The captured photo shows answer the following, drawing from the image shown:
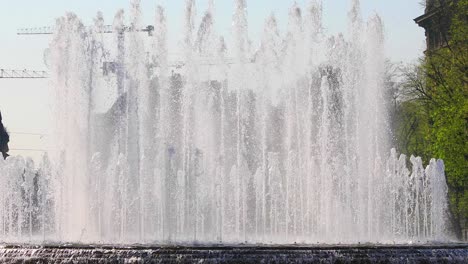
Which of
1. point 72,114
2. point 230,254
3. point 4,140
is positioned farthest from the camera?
point 4,140

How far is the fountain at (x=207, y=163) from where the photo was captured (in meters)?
29.1

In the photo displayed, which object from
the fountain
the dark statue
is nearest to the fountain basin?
the fountain

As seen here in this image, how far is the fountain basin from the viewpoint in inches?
763

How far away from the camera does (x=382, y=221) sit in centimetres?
3097

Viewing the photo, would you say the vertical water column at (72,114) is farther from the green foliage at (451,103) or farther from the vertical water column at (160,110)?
the green foliage at (451,103)

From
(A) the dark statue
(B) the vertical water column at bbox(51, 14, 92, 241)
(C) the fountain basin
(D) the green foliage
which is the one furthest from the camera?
(A) the dark statue

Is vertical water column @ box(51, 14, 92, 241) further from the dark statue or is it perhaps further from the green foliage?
the dark statue

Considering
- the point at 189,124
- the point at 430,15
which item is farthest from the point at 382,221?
the point at 430,15

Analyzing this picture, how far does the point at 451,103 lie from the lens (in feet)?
116

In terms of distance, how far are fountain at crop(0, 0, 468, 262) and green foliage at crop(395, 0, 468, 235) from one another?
2.17m

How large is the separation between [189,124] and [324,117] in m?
5.02

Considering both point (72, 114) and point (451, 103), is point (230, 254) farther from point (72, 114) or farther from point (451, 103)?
point (451, 103)

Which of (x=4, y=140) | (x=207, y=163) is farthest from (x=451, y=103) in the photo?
(x=4, y=140)

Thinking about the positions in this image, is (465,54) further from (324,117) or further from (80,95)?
(80,95)
